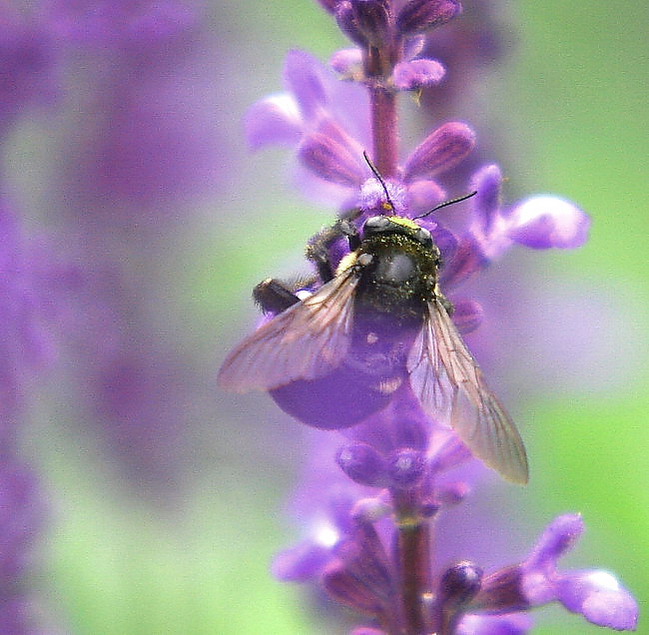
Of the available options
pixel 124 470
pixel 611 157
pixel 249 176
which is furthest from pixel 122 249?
pixel 611 157

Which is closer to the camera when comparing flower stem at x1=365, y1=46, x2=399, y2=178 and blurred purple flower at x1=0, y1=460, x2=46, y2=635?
flower stem at x1=365, y1=46, x2=399, y2=178

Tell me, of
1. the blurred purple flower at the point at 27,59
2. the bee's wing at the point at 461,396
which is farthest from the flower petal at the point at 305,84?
the blurred purple flower at the point at 27,59

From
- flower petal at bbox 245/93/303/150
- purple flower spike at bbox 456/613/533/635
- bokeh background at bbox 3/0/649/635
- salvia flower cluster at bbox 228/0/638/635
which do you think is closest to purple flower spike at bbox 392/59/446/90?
salvia flower cluster at bbox 228/0/638/635

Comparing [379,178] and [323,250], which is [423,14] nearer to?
[379,178]

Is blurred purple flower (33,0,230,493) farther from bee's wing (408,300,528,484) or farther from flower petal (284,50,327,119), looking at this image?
bee's wing (408,300,528,484)

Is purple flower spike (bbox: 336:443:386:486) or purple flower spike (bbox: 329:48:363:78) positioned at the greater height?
purple flower spike (bbox: 329:48:363:78)

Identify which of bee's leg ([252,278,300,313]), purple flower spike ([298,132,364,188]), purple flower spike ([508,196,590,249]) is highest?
purple flower spike ([298,132,364,188])
